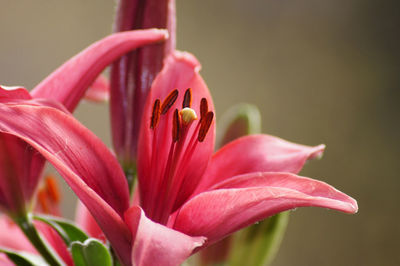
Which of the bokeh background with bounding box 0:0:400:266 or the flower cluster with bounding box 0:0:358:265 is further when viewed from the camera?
the bokeh background with bounding box 0:0:400:266

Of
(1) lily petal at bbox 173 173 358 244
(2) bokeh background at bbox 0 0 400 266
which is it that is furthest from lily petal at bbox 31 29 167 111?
(2) bokeh background at bbox 0 0 400 266

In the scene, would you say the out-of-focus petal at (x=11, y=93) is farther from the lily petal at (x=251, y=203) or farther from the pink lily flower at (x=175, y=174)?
the lily petal at (x=251, y=203)

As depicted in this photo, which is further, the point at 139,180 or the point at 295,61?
the point at 295,61

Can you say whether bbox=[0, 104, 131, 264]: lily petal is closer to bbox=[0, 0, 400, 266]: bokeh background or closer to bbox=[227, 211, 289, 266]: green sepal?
bbox=[227, 211, 289, 266]: green sepal

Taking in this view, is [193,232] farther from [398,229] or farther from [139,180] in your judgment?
[398,229]

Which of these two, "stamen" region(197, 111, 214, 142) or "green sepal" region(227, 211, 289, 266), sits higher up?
"stamen" region(197, 111, 214, 142)

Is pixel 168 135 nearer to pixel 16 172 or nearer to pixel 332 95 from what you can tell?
pixel 16 172

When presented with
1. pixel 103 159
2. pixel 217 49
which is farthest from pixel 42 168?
pixel 217 49
